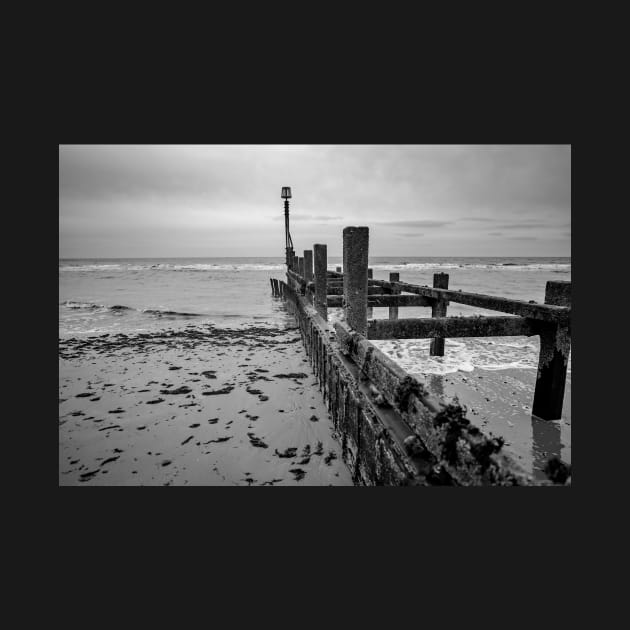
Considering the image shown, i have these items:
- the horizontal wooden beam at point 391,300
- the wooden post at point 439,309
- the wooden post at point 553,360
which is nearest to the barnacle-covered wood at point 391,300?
the horizontal wooden beam at point 391,300

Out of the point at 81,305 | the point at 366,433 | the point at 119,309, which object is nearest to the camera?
the point at 366,433

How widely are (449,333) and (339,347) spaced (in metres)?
1.59

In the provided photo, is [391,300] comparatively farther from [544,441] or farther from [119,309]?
[119,309]

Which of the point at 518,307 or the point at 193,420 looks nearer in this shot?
the point at 518,307

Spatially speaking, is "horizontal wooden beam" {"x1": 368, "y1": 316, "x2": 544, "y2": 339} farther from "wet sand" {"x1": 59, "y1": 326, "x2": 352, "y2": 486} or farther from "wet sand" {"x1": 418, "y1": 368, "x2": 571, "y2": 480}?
"wet sand" {"x1": 59, "y1": 326, "x2": 352, "y2": 486}

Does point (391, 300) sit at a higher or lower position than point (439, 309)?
higher

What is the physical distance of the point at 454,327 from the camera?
4566 mm

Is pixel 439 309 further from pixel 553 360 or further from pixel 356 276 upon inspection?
pixel 356 276

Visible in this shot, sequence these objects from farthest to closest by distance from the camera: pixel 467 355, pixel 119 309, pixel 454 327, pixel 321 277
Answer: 1. pixel 119 309
2. pixel 467 355
3. pixel 321 277
4. pixel 454 327

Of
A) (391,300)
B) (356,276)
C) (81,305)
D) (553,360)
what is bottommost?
(553,360)

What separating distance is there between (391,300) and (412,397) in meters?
5.28

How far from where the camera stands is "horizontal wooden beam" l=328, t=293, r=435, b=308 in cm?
724

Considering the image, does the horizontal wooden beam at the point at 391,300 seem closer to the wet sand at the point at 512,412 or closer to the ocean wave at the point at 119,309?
the wet sand at the point at 512,412

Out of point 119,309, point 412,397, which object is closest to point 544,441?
point 412,397
